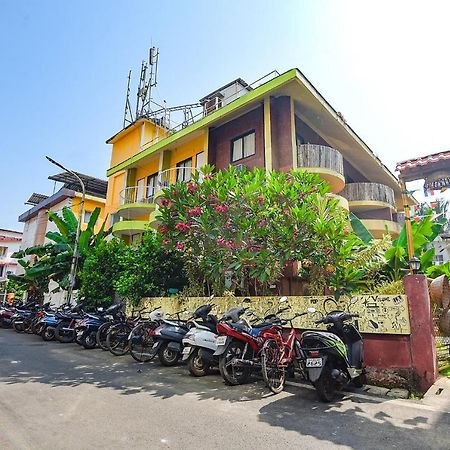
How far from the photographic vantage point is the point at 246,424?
3.95m

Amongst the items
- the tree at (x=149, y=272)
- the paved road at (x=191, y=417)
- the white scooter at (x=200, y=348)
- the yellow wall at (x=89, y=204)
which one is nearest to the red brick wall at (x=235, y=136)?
the tree at (x=149, y=272)

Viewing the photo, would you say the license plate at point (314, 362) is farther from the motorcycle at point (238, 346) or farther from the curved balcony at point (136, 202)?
the curved balcony at point (136, 202)

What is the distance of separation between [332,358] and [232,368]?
179cm

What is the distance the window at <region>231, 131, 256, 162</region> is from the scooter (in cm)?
947

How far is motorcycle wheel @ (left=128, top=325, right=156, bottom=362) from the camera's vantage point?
8.12 m

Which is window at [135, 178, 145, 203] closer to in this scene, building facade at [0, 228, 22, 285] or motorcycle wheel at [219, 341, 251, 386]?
motorcycle wheel at [219, 341, 251, 386]

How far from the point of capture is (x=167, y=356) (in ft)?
24.7

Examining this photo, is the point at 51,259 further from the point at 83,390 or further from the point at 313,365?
the point at 313,365

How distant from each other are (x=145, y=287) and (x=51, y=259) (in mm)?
8052

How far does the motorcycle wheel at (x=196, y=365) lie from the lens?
6.50 meters

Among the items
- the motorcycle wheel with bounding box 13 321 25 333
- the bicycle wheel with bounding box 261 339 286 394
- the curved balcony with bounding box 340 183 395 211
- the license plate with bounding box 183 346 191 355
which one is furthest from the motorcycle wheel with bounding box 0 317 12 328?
the curved balcony with bounding box 340 183 395 211

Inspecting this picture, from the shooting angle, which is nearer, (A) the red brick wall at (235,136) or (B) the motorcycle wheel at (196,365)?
(B) the motorcycle wheel at (196,365)

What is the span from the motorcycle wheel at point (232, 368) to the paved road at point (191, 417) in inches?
6.8

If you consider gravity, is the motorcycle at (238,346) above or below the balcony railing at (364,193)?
below
